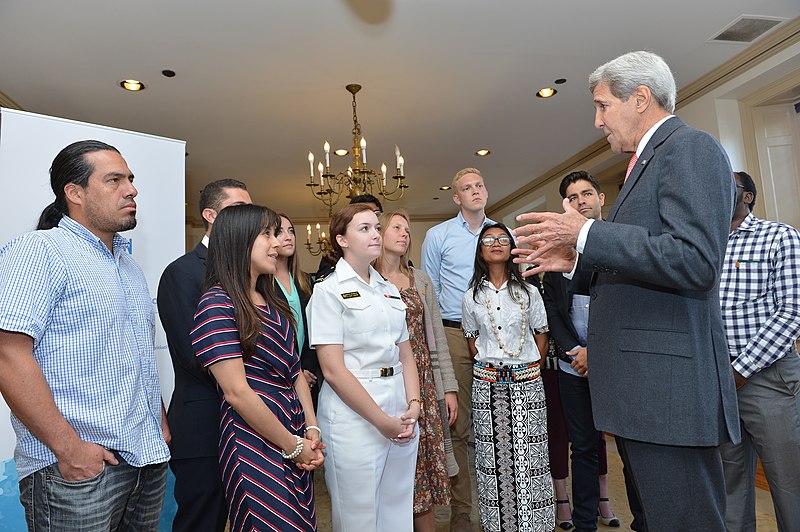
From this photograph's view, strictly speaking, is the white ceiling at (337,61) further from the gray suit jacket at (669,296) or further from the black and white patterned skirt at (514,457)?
the gray suit jacket at (669,296)

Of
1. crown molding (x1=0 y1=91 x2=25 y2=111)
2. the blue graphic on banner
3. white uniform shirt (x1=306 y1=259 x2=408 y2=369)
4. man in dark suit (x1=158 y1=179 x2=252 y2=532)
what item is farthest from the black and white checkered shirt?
crown molding (x1=0 y1=91 x2=25 y2=111)

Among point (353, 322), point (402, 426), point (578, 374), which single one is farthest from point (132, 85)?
point (578, 374)

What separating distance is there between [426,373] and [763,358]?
140 cm

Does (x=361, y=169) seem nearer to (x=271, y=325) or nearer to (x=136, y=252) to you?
(x=136, y=252)

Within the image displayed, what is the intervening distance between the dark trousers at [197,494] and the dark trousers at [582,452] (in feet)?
5.50

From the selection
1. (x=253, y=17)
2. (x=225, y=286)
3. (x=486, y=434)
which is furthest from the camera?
(x=253, y=17)

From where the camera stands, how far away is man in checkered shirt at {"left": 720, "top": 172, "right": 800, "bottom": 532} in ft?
6.89

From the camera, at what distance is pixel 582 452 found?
8.41 feet

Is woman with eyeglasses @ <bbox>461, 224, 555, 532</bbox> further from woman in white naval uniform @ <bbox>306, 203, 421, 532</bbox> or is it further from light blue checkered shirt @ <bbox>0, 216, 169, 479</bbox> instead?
light blue checkered shirt @ <bbox>0, 216, 169, 479</bbox>

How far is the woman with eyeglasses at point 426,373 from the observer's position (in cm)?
236

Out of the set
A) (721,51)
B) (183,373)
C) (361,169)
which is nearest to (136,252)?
(183,373)

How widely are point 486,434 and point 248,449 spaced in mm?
1339

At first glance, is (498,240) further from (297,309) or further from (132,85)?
(132,85)

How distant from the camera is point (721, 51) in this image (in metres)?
4.27
